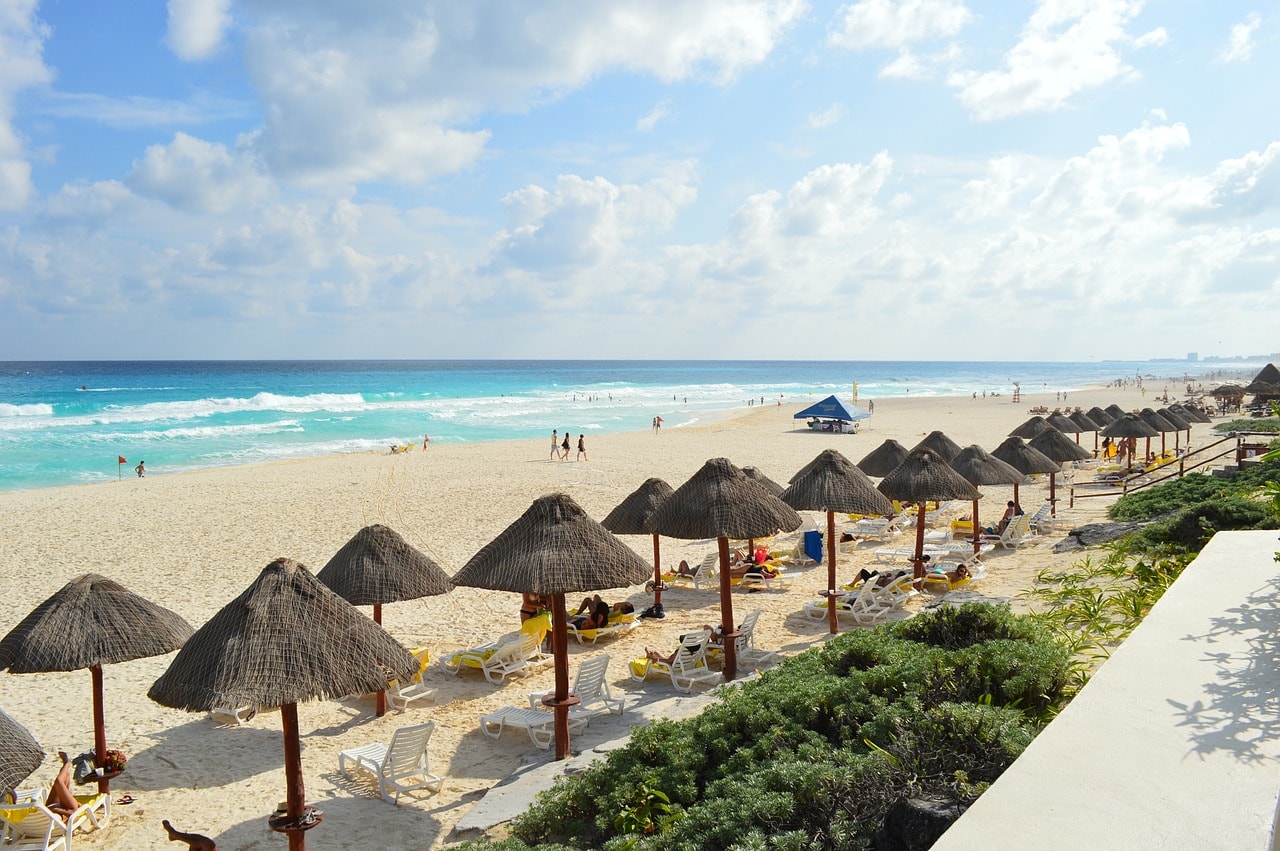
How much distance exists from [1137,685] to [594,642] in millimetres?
7212

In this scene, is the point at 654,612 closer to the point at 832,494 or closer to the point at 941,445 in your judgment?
the point at 832,494

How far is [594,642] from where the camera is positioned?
422 inches

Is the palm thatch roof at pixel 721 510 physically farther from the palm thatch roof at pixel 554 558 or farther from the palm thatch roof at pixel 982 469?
the palm thatch roof at pixel 982 469

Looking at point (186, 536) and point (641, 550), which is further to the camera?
point (186, 536)

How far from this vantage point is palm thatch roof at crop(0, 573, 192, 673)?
21.0 ft

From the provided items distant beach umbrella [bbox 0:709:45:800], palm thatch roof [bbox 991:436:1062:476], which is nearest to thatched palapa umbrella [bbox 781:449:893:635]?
palm thatch roof [bbox 991:436:1062:476]

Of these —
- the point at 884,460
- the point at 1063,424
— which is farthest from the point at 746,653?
the point at 1063,424

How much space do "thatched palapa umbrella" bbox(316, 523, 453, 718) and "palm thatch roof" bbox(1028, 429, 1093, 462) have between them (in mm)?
13914

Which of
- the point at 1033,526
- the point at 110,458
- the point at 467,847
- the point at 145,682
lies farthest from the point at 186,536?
the point at 110,458

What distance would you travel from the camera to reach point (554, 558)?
7164 millimetres

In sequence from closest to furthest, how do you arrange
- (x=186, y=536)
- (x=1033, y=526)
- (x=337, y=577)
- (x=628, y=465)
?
(x=337, y=577) → (x=1033, y=526) → (x=186, y=536) → (x=628, y=465)

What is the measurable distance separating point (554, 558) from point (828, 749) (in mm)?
3048

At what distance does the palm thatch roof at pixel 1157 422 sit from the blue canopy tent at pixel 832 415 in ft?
56.1

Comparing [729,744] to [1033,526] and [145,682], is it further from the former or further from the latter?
A: [1033,526]
